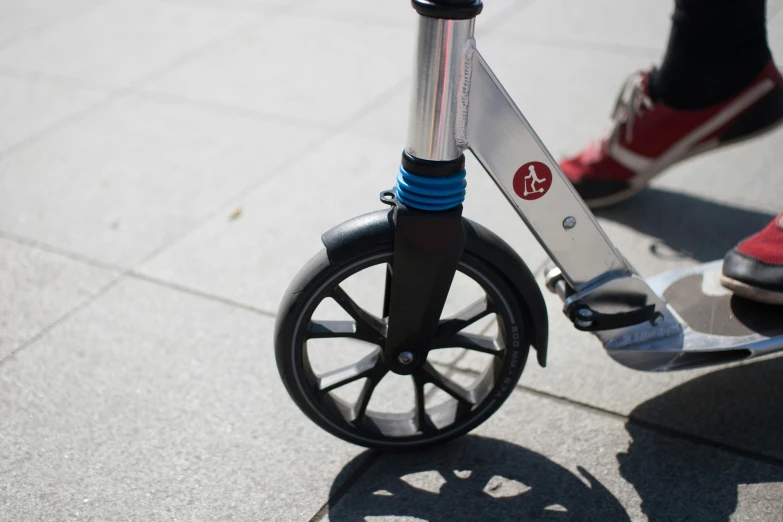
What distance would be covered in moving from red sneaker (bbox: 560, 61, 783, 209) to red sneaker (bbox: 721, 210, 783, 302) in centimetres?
92

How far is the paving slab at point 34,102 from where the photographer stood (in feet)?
14.9

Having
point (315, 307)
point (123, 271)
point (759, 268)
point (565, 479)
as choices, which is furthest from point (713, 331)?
point (123, 271)

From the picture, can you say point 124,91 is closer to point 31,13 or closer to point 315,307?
point 31,13

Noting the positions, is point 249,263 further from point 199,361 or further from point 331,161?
point 331,161

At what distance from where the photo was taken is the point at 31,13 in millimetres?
6219

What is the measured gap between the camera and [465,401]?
7.66 ft

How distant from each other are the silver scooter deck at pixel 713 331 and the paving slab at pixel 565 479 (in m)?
0.22

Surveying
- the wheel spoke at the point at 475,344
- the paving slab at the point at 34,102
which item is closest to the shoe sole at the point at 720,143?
the wheel spoke at the point at 475,344

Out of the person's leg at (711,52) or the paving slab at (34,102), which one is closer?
the person's leg at (711,52)

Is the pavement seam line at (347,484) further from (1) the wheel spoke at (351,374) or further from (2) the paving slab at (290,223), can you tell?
(2) the paving slab at (290,223)

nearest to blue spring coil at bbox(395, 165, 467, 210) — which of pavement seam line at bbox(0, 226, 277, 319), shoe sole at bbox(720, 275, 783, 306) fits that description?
shoe sole at bbox(720, 275, 783, 306)

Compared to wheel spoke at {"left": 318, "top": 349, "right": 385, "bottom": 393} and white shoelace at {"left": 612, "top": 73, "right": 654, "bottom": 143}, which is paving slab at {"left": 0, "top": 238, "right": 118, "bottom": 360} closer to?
wheel spoke at {"left": 318, "top": 349, "right": 385, "bottom": 393}

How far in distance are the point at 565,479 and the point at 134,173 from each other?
2.61 m

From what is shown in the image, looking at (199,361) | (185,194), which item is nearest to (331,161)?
(185,194)
